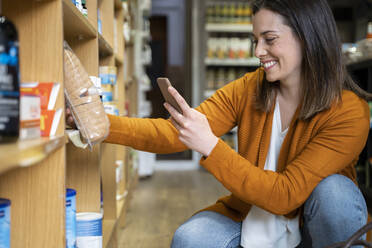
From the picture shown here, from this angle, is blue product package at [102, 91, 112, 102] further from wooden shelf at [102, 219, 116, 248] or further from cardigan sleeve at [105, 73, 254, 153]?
wooden shelf at [102, 219, 116, 248]

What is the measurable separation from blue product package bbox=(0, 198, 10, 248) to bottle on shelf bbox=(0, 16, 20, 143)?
25 centimetres

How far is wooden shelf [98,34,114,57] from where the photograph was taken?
161cm

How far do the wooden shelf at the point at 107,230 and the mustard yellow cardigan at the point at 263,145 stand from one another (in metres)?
0.46

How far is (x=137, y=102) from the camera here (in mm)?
3963

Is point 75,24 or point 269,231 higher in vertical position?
point 75,24

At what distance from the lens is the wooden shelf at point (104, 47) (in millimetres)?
1613

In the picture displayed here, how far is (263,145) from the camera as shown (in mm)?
1348

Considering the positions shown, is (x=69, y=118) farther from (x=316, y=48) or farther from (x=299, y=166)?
(x=316, y=48)

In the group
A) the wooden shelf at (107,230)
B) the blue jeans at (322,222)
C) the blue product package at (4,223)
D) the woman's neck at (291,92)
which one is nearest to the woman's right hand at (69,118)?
the blue product package at (4,223)

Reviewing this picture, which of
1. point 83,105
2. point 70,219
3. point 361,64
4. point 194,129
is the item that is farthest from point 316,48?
point 361,64

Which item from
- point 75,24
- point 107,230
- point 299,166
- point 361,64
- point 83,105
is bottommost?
point 107,230

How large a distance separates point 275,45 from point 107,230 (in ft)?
3.45

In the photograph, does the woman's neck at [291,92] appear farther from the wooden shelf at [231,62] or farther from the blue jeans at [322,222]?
the wooden shelf at [231,62]

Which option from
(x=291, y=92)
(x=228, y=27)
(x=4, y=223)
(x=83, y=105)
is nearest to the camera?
(x=4, y=223)
